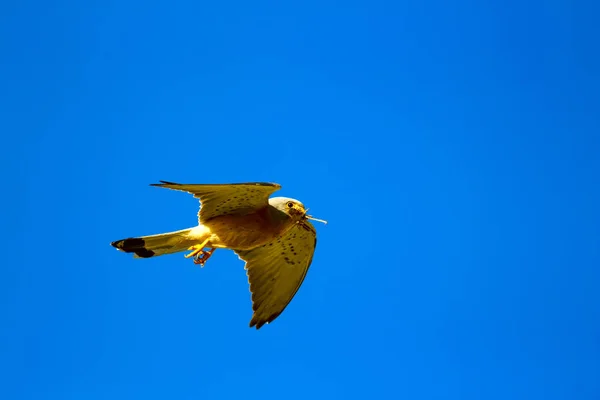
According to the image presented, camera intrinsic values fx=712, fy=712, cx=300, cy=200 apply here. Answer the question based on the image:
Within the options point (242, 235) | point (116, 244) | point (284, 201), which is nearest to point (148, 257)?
point (116, 244)

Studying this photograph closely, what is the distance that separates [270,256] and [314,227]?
875 mm

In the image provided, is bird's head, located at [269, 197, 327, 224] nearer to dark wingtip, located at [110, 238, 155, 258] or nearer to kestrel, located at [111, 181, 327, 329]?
kestrel, located at [111, 181, 327, 329]

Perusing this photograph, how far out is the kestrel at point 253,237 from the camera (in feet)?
33.2

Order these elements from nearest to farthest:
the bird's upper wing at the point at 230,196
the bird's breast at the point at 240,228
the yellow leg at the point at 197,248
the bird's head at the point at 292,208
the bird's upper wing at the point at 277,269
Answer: the bird's upper wing at the point at 230,196, the yellow leg at the point at 197,248, the bird's breast at the point at 240,228, the bird's head at the point at 292,208, the bird's upper wing at the point at 277,269

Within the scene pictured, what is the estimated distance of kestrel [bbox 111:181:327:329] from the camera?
10.1 meters

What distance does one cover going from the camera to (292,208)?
35.0 feet

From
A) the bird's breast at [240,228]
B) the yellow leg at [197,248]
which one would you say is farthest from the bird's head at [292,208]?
the yellow leg at [197,248]

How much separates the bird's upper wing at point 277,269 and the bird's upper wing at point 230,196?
101 centimetres

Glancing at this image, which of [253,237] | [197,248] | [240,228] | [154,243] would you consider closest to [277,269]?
[253,237]

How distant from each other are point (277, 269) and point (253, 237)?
1122 mm

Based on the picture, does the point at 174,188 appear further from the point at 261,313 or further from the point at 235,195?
the point at 261,313

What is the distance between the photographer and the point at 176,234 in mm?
10289

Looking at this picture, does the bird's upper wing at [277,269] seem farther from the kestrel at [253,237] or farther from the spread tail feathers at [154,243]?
the spread tail feathers at [154,243]

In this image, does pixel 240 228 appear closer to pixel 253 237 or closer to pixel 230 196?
pixel 253 237
